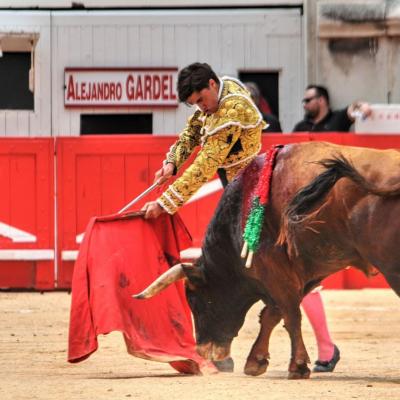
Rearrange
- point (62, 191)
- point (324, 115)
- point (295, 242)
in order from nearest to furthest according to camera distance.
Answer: point (295, 242)
point (324, 115)
point (62, 191)

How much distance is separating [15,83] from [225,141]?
789cm

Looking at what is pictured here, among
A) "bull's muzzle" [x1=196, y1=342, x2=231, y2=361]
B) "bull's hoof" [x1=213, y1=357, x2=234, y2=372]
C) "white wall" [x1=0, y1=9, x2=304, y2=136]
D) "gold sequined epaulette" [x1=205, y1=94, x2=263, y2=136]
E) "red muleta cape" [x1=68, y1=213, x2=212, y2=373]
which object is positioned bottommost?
"bull's hoof" [x1=213, y1=357, x2=234, y2=372]

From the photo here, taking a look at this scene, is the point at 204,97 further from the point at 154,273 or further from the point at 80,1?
the point at 80,1

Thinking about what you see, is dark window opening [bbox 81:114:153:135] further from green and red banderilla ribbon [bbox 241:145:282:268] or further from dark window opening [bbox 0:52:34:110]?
green and red banderilla ribbon [bbox 241:145:282:268]

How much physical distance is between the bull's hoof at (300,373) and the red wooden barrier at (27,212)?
5009 millimetres

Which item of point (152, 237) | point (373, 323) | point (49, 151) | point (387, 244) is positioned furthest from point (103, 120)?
point (387, 244)

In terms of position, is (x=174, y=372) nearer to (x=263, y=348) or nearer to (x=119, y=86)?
(x=263, y=348)

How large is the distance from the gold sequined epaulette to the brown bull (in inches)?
8.9

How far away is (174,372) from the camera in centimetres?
807

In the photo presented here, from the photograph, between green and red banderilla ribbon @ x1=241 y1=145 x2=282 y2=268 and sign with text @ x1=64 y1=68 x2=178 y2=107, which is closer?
green and red banderilla ribbon @ x1=241 y1=145 x2=282 y2=268

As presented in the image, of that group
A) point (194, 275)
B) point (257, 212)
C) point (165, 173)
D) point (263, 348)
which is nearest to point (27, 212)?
point (165, 173)

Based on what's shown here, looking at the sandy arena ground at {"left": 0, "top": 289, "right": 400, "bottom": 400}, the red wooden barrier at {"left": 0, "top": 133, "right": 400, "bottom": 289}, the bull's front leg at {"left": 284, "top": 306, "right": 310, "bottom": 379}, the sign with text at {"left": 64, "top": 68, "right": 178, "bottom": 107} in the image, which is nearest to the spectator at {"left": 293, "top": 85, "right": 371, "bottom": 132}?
the red wooden barrier at {"left": 0, "top": 133, "right": 400, "bottom": 289}

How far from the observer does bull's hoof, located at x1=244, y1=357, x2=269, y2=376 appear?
25.5 ft

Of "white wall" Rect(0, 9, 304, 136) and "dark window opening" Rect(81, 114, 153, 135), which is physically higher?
"white wall" Rect(0, 9, 304, 136)
